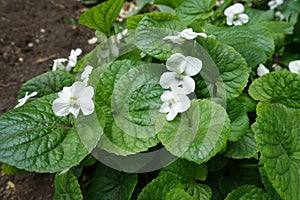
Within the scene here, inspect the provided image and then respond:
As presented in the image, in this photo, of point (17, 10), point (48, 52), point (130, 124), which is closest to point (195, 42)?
point (130, 124)

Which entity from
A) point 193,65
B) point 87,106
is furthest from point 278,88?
point 87,106

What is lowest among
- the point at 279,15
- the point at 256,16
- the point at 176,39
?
the point at 279,15

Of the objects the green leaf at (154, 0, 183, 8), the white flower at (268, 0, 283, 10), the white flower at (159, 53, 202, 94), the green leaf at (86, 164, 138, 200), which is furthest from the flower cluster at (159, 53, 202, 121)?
the white flower at (268, 0, 283, 10)

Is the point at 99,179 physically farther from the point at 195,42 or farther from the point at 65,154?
the point at 195,42

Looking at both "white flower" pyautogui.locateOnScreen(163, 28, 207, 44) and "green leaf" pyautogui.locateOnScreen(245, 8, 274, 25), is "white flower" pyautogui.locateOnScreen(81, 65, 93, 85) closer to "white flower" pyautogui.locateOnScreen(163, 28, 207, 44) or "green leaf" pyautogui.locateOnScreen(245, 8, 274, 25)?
"white flower" pyautogui.locateOnScreen(163, 28, 207, 44)

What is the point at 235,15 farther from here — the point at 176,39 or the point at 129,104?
the point at 129,104

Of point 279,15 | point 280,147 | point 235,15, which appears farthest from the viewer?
point 279,15
